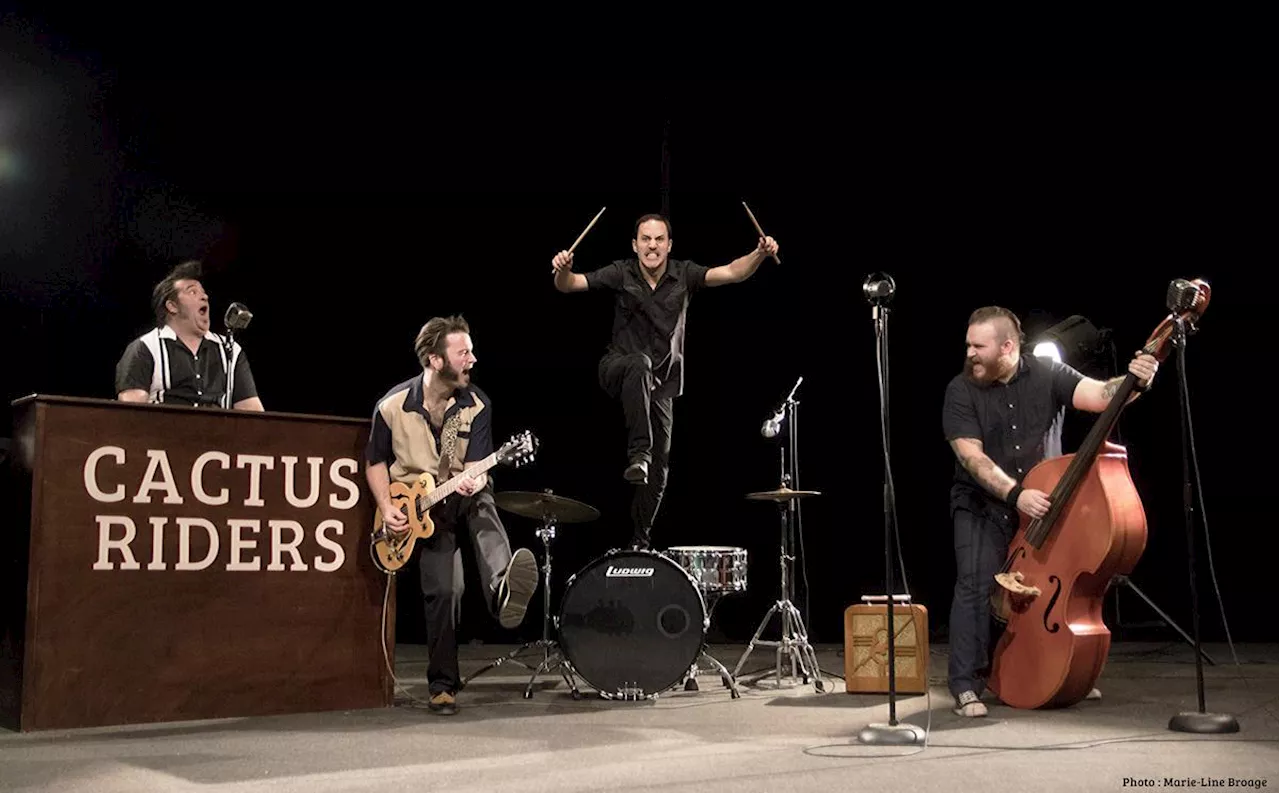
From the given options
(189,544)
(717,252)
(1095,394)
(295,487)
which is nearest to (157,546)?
(189,544)

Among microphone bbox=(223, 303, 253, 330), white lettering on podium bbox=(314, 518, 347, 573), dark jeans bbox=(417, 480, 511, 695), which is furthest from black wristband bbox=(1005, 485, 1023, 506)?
microphone bbox=(223, 303, 253, 330)

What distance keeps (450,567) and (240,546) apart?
2.98 feet

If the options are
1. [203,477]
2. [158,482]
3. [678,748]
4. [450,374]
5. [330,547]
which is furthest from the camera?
[450,374]

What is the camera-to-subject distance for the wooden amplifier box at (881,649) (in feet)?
18.1

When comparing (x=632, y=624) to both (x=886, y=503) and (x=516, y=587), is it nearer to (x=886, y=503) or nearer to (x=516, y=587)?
(x=516, y=587)

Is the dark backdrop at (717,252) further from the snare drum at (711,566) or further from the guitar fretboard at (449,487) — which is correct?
the guitar fretboard at (449,487)

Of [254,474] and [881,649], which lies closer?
[254,474]

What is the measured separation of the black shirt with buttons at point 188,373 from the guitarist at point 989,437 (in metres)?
3.54

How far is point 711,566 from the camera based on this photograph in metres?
5.80

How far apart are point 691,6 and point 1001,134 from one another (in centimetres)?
240

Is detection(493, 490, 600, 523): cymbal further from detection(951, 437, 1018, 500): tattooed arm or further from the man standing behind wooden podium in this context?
detection(951, 437, 1018, 500): tattooed arm

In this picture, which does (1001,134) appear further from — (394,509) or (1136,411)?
(394,509)

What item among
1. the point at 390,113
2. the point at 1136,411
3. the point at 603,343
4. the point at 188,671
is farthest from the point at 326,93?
the point at 1136,411

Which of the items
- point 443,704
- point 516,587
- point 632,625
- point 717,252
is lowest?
point 443,704
